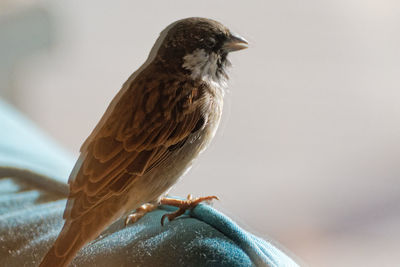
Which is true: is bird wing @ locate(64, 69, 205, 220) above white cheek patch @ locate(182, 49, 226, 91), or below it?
below

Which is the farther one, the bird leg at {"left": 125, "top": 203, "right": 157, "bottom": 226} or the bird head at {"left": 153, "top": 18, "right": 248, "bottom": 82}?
the bird leg at {"left": 125, "top": 203, "right": 157, "bottom": 226}

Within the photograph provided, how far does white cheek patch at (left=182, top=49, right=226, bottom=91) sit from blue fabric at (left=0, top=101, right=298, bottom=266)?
6.6 inches

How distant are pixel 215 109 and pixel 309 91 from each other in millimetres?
212

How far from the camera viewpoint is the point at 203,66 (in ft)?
1.46

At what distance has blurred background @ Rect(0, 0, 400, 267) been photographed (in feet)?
1.65

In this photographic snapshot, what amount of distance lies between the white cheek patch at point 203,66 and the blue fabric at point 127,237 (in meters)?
0.17

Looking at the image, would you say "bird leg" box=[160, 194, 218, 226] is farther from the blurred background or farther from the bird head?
the bird head

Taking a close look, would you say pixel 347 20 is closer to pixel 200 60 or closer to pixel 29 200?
pixel 200 60

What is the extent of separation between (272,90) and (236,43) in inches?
7.6

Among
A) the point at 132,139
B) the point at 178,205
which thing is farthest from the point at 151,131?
the point at 178,205

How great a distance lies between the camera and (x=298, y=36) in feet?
1.90

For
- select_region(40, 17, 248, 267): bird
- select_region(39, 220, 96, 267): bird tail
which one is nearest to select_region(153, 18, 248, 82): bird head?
select_region(40, 17, 248, 267): bird

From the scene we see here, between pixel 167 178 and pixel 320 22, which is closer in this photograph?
pixel 167 178

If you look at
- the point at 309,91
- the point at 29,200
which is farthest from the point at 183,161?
the point at 29,200
